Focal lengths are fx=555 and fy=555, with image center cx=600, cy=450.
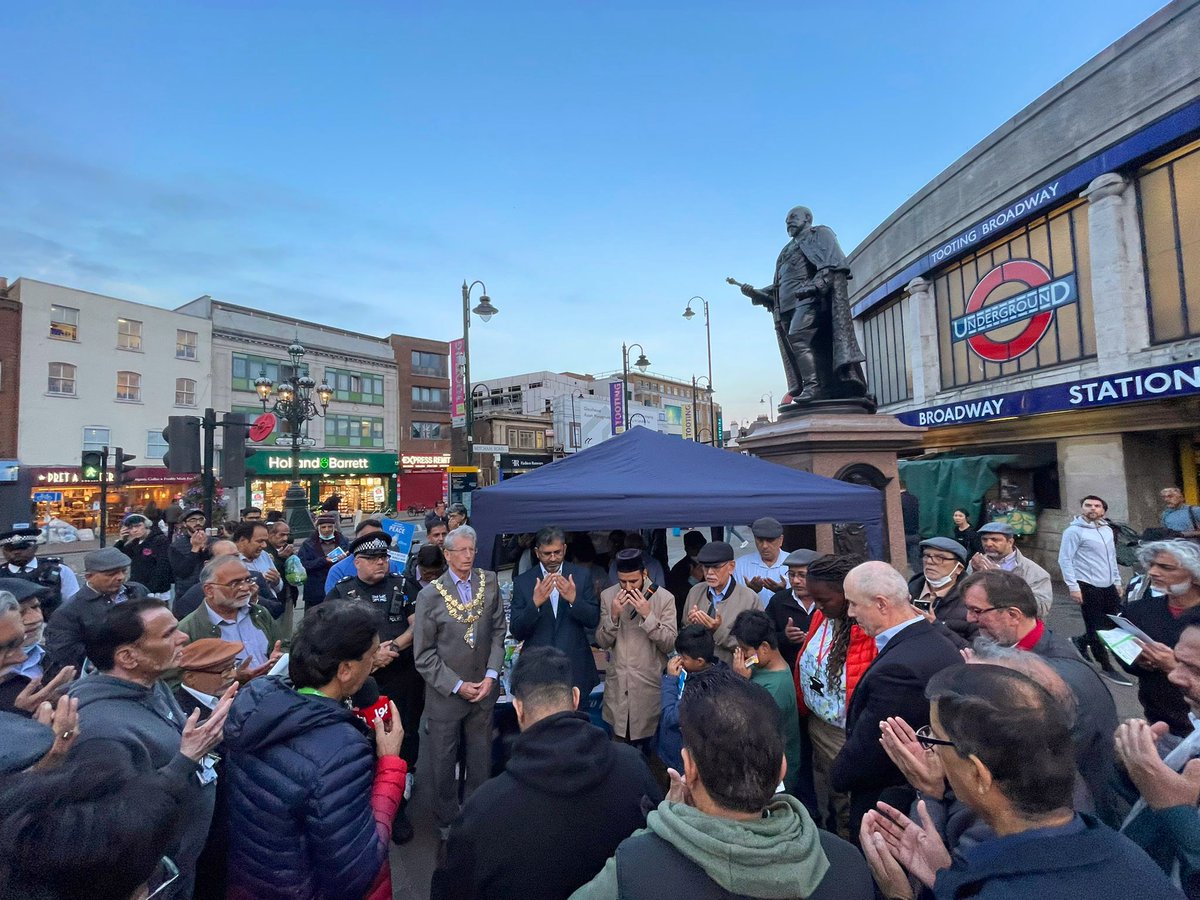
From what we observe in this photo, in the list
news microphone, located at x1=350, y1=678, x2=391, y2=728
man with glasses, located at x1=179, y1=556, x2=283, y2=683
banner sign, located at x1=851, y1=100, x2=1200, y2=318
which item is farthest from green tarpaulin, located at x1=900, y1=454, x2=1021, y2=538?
man with glasses, located at x1=179, y1=556, x2=283, y2=683

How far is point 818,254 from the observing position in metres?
8.28

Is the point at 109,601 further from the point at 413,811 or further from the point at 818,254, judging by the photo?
the point at 818,254

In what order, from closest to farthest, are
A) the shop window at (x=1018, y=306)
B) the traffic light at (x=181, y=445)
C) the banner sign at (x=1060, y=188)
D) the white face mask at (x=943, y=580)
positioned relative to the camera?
1. the white face mask at (x=943, y=580)
2. the traffic light at (x=181, y=445)
3. the banner sign at (x=1060, y=188)
4. the shop window at (x=1018, y=306)

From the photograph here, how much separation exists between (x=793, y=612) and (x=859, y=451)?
4473mm

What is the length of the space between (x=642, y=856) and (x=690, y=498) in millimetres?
3633

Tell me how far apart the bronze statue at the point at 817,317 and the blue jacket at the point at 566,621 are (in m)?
5.42

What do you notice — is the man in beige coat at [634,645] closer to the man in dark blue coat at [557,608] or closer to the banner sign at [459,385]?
the man in dark blue coat at [557,608]

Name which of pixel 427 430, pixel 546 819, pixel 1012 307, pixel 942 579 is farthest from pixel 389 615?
pixel 427 430

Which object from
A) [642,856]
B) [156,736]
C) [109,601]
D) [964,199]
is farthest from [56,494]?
[964,199]

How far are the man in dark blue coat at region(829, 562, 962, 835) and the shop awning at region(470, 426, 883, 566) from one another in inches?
90.5

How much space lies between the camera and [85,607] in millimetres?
3799

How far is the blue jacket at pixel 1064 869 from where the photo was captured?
3.79ft

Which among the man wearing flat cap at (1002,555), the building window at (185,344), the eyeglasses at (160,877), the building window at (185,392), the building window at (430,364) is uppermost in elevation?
the building window at (430,364)

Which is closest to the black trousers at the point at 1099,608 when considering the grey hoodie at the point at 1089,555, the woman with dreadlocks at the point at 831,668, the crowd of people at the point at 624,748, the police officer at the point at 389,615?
the grey hoodie at the point at 1089,555
